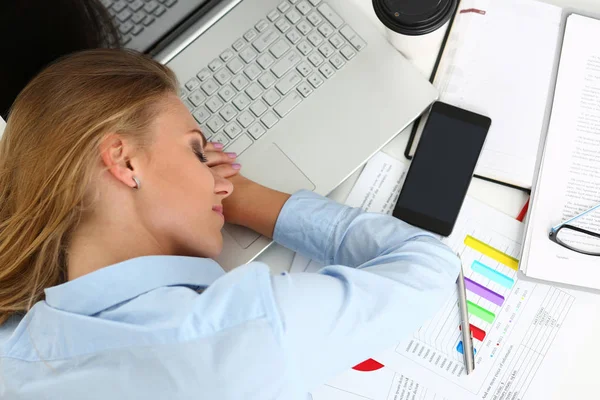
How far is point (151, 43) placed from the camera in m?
0.82

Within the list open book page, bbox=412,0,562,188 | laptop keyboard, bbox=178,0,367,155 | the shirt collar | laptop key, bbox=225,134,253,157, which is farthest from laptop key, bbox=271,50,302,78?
the shirt collar

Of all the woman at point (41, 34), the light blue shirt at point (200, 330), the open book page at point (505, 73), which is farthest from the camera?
the open book page at point (505, 73)

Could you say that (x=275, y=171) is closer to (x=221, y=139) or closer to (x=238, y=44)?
(x=221, y=139)

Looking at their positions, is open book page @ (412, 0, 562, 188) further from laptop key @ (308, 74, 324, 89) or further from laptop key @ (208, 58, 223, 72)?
laptop key @ (208, 58, 223, 72)

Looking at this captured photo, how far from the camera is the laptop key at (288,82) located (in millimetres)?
802

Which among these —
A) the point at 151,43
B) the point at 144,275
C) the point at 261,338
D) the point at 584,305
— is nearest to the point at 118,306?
the point at 144,275

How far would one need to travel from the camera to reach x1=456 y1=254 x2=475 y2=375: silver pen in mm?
722

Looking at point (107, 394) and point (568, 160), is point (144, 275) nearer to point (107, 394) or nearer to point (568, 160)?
point (107, 394)

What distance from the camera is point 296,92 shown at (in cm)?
80

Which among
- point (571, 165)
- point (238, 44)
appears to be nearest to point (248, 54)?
point (238, 44)

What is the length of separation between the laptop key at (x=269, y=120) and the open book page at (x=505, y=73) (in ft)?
0.68

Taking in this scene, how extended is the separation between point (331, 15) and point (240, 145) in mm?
236

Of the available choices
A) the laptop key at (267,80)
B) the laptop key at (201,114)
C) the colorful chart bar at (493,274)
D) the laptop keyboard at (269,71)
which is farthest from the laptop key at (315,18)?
the colorful chart bar at (493,274)

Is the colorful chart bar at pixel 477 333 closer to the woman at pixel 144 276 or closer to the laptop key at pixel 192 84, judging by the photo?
the woman at pixel 144 276
